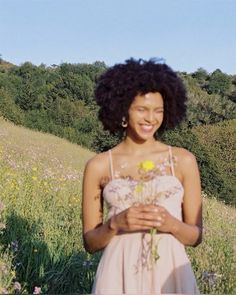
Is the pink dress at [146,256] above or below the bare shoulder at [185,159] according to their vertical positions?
below

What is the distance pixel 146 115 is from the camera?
7.57 feet

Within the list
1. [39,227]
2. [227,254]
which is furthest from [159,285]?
[39,227]

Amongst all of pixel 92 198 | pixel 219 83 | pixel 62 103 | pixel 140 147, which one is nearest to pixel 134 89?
pixel 140 147

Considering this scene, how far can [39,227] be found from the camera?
16.1 feet

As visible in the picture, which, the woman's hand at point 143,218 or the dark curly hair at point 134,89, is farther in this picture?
the dark curly hair at point 134,89

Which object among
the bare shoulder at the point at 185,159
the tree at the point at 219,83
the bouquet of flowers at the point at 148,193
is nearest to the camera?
the bouquet of flowers at the point at 148,193

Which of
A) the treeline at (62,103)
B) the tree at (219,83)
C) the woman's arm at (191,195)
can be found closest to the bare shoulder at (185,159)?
the woman's arm at (191,195)

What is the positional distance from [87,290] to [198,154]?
64.8ft

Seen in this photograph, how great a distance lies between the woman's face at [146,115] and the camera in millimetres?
2309

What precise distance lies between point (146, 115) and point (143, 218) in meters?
0.43

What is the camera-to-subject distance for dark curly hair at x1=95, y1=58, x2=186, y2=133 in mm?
2346

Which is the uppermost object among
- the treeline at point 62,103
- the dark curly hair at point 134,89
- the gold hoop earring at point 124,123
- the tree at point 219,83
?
the tree at point 219,83

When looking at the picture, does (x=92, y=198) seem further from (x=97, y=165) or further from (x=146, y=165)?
(x=146, y=165)

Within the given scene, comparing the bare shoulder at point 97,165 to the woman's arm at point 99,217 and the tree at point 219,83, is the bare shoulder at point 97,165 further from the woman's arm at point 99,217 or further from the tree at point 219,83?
the tree at point 219,83
